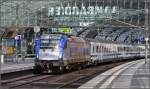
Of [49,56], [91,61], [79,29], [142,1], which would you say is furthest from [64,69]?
[79,29]

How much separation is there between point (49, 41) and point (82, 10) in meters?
56.7

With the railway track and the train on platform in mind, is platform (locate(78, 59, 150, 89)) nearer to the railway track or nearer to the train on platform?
the railway track

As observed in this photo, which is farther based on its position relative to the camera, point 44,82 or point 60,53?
point 60,53

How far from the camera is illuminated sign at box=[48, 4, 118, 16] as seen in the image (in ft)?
303

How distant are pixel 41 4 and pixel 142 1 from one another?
1943 centimetres

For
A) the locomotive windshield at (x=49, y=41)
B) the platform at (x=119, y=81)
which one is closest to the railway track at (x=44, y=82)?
the platform at (x=119, y=81)

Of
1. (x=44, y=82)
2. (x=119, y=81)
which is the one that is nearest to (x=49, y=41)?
(x=44, y=82)

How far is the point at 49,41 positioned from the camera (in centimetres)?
3709

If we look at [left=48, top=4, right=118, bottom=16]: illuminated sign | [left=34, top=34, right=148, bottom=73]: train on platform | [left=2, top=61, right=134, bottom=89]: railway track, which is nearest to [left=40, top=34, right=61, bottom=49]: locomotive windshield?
[left=34, top=34, right=148, bottom=73]: train on platform

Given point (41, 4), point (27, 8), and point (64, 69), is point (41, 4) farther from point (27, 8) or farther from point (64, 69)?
point (64, 69)

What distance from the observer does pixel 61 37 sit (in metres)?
37.1

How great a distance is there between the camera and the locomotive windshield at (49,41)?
36.9 metres

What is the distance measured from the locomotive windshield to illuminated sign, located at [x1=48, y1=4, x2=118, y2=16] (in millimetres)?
54698

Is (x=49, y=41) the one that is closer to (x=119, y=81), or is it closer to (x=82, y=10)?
(x=119, y=81)
